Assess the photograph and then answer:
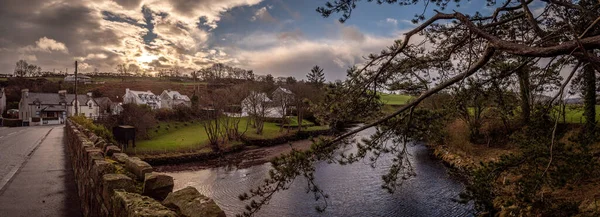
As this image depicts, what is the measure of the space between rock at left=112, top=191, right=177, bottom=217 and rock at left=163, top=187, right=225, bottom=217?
9.9 inches

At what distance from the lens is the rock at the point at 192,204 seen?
2.89 meters

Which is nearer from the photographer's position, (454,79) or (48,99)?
(454,79)

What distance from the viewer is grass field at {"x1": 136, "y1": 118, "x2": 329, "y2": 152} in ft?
91.7

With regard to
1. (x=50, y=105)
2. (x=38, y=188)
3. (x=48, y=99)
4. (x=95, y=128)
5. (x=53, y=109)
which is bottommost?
(x=38, y=188)

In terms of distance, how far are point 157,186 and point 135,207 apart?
102 cm

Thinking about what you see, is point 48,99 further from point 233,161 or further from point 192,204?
point 192,204

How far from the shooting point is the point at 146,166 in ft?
14.6

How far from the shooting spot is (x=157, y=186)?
365 centimetres

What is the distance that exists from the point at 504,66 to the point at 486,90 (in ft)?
2.17

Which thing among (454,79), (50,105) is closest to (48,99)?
(50,105)

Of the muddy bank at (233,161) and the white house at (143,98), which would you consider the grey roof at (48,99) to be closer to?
the white house at (143,98)

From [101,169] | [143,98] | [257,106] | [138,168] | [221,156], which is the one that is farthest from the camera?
[143,98]

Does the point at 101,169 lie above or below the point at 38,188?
above

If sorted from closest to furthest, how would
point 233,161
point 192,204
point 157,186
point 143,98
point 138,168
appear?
point 192,204 → point 157,186 → point 138,168 → point 233,161 → point 143,98
